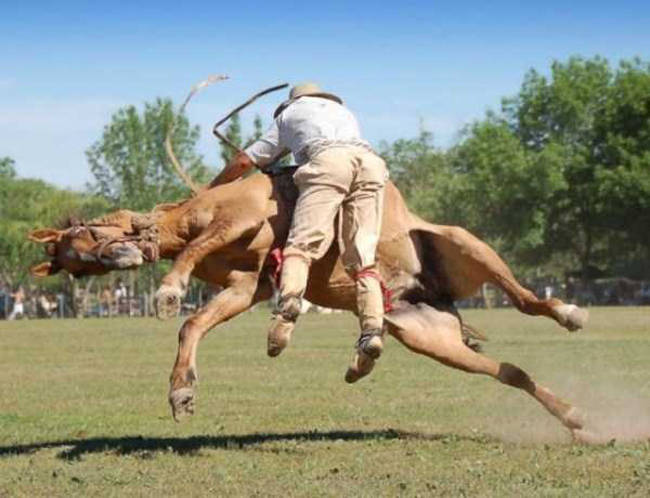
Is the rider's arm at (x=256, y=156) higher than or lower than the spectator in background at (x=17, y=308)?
higher

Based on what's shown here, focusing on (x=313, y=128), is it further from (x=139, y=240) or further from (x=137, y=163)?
(x=137, y=163)

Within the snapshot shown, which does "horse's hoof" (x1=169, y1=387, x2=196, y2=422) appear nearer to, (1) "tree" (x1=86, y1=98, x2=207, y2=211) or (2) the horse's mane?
(2) the horse's mane

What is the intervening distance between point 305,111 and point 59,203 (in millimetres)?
72461

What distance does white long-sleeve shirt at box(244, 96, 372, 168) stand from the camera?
9.66 m

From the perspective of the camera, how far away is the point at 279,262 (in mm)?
9633

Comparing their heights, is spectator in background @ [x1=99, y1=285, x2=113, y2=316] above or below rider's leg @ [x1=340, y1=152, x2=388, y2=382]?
below

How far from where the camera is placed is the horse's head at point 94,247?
10016 millimetres

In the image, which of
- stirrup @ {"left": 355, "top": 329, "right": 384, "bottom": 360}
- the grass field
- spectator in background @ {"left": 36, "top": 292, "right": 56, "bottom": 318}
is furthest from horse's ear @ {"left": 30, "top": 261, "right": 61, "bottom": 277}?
spectator in background @ {"left": 36, "top": 292, "right": 56, "bottom": 318}

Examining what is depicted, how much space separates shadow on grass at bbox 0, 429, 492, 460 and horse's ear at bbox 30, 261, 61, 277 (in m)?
1.31

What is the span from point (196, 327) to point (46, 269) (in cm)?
138

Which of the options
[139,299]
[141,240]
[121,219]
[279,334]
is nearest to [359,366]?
[279,334]

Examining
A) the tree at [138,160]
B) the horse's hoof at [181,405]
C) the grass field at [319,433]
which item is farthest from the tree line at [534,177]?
the horse's hoof at [181,405]

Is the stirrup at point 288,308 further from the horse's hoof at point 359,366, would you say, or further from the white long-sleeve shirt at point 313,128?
the white long-sleeve shirt at point 313,128

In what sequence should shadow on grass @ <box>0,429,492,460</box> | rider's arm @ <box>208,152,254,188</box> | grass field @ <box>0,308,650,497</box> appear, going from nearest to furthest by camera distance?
grass field @ <box>0,308,650,497</box> → shadow on grass @ <box>0,429,492,460</box> → rider's arm @ <box>208,152,254,188</box>
